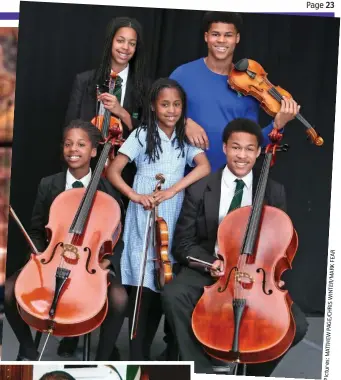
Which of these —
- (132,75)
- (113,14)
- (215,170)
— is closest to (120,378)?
(215,170)

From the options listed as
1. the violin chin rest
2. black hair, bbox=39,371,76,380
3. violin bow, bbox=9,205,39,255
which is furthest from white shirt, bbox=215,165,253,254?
black hair, bbox=39,371,76,380

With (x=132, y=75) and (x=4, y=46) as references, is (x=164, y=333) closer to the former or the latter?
(x=132, y=75)

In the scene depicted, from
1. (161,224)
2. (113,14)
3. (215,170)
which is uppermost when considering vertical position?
(113,14)

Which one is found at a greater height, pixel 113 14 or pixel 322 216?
pixel 113 14

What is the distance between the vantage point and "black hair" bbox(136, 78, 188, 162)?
3965mm

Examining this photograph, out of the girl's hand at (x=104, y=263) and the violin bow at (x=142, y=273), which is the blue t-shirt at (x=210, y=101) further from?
the girl's hand at (x=104, y=263)

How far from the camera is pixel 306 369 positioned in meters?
4.07

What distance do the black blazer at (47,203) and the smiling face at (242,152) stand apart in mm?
511

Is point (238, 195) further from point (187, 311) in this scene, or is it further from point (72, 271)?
point (72, 271)

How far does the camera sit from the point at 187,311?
12.6 feet

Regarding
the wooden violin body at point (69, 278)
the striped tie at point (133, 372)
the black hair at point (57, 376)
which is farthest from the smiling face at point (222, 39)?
the black hair at point (57, 376)

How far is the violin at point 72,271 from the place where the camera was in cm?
371

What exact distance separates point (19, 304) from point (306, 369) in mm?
1286

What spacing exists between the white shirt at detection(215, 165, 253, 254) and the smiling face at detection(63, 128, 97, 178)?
57cm
